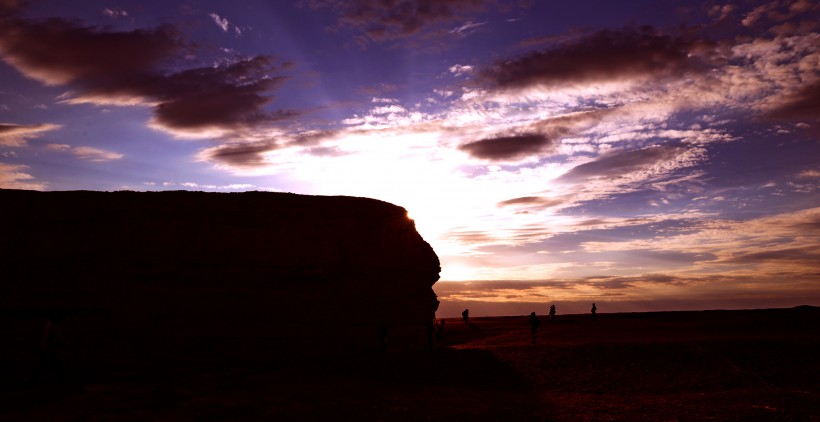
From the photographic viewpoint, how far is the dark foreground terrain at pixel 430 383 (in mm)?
14219

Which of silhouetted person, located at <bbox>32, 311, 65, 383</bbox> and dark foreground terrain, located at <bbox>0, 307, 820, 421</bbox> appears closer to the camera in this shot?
dark foreground terrain, located at <bbox>0, 307, 820, 421</bbox>

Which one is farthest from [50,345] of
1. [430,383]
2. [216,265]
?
[216,265]

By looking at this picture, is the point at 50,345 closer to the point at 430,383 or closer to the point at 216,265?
the point at 430,383

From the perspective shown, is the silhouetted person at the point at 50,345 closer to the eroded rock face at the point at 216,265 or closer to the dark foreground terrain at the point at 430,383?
the dark foreground terrain at the point at 430,383

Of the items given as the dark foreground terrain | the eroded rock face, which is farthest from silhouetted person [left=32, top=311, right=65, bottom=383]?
the eroded rock face

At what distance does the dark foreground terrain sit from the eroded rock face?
2164 millimetres

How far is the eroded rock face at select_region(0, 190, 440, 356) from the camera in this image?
3328 cm

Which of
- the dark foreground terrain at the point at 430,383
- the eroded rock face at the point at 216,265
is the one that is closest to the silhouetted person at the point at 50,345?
the dark foreground terrain at the point at 430,383

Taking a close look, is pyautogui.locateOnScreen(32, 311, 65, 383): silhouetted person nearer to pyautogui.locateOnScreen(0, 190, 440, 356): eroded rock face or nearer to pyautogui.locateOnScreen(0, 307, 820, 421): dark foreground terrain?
pyautogui.locateOnScreen(0, 307, 820, 421): dark foreground terrain

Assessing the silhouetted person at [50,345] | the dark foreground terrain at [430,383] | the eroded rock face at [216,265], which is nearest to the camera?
the dark foreground terrain at [430,383]

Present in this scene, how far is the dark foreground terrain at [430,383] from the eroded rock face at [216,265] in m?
2.16

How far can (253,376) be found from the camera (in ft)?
69.8

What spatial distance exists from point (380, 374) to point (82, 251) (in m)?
23.1

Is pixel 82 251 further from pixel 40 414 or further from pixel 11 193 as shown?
pixel 40 414
